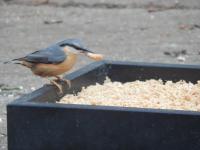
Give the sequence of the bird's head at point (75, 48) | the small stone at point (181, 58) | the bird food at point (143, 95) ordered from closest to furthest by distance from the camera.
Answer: the bird food at point (143, 95)
the bird's head at point (75, 48)
the small stone at point (181, 58)

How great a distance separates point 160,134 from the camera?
340 centimetres

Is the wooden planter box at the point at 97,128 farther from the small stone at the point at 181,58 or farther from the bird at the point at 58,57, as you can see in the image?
the small stone at the point at 181,58

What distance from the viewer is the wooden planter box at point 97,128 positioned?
3.38 meters

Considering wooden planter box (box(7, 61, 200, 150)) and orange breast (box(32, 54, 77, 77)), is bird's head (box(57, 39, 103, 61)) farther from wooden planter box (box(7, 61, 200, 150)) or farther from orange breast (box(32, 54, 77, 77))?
wooden planter box (box(7, 61, 200, 150))

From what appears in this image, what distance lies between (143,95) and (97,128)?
2.76 ft

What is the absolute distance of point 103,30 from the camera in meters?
8.57

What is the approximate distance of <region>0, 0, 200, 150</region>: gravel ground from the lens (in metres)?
7.11

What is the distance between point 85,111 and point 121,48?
4.26 m

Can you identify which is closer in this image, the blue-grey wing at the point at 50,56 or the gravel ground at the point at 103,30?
the blue-grey wing at the point at 50,56

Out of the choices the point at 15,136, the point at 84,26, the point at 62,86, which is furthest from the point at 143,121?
the point at 84,26

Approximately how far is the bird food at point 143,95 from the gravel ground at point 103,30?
4.84 ft

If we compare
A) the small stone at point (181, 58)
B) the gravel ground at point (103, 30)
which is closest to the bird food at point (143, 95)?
the gravel ground at point (103, 30)

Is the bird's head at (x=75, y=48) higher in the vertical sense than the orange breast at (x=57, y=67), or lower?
higher

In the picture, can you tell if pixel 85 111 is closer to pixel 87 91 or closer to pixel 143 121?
pixel 143 121
